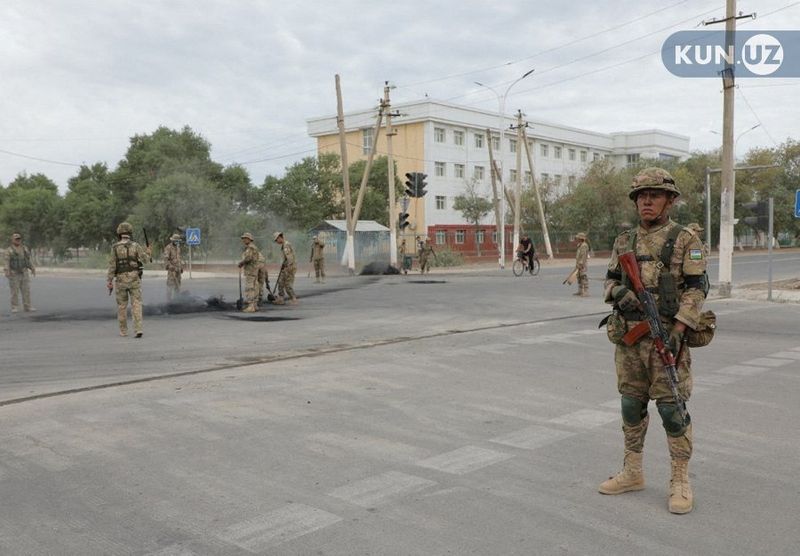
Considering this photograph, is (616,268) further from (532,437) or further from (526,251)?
(526,251)

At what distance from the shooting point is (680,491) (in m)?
3.94

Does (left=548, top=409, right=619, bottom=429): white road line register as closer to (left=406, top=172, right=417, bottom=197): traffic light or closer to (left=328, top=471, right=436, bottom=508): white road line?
(left=328, top=471, right=436, bottom=508): white road line

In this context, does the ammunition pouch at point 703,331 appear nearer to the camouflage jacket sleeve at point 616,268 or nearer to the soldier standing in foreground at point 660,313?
the soldier standing in foreground at point 660,313

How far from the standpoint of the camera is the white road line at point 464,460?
4.67 m

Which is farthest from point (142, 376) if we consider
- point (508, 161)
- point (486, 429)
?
point (508, 161)

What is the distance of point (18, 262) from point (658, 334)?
1501 cm

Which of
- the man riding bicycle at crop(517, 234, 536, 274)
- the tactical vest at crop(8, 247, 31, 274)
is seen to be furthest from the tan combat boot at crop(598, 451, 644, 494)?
the man riding bicycle at crop(517, 234, 536, 274)

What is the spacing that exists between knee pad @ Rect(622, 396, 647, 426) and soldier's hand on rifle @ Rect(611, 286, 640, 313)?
0.54 m

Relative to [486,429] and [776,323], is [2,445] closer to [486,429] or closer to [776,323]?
[486,429]

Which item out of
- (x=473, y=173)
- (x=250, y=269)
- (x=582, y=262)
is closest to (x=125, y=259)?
(x=250, y=269)

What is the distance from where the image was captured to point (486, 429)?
5.65 m

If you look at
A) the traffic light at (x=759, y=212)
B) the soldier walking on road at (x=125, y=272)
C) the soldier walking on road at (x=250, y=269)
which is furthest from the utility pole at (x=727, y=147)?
the soldier walking on road at (x=125, y=272)

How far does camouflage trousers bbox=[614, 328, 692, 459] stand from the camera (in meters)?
4.01

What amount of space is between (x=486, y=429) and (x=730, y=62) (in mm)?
15921
